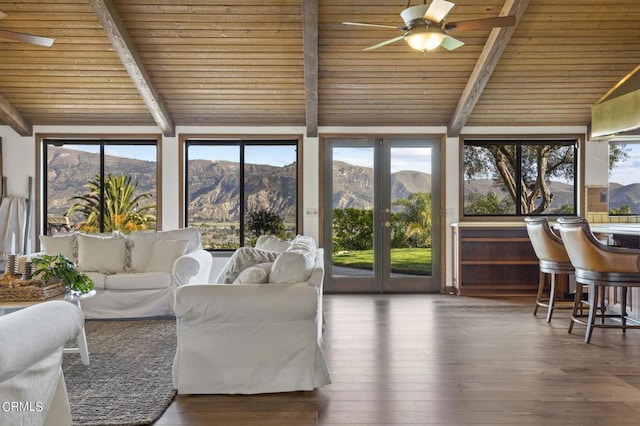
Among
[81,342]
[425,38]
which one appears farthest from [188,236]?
[425,38]

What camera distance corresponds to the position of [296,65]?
20.7ft

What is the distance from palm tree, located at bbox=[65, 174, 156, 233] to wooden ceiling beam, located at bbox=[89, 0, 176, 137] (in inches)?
40.1

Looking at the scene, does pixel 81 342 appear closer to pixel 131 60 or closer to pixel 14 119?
pixel 131 60

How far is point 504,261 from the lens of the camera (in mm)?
7105

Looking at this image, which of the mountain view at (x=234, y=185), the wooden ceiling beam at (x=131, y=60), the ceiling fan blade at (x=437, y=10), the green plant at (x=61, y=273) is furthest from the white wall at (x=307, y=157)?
the ceiling fan blade at (x=437, y=10)

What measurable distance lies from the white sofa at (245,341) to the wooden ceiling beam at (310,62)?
2.98m

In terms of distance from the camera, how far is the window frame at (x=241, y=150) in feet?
24.6

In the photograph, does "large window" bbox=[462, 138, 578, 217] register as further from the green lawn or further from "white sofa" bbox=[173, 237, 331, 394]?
"white sofa" bbox=[173, 237, 331, 394]

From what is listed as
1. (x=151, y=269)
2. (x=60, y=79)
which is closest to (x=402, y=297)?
(x=151, y=269)

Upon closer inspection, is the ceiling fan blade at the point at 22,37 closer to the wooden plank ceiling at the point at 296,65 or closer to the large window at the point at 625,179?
the wooden plank ceiling at the point at 296,65

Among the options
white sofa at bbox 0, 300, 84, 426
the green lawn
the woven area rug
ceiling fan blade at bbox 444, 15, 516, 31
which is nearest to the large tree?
the green lawn

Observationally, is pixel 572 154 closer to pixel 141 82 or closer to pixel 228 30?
pixel 228 30

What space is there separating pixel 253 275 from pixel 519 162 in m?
5.40

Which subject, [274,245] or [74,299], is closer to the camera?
[74,299]
